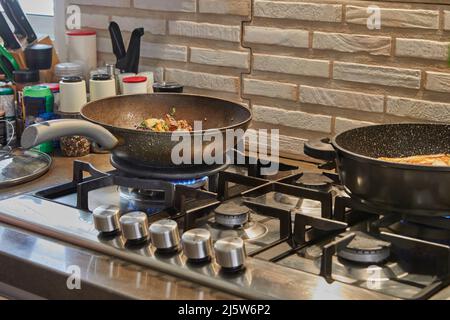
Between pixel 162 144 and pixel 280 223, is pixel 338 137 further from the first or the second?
pixel 162 144

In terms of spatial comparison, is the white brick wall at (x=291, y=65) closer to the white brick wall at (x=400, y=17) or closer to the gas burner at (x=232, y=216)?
the white brick wall at (x=400, y=17)

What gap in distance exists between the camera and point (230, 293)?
3.66 feet

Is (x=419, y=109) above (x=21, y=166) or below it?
above

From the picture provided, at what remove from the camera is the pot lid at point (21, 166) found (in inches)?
63.8

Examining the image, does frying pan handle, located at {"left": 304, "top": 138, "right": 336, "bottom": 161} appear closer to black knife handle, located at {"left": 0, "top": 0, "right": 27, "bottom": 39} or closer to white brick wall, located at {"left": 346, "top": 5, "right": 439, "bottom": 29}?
white brick wall, located at {"left": 346, "top": 5, "right": 439, "bottom": 29}

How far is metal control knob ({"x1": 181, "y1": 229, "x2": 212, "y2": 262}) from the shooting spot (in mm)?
1171

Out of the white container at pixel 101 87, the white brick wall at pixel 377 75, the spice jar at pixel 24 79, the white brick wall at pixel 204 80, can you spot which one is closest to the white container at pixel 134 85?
the white container at pixel 101 87

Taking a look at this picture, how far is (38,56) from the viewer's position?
2016mm

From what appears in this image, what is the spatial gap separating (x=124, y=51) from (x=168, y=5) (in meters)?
0.16

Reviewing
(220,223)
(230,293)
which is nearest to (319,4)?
(220,223)

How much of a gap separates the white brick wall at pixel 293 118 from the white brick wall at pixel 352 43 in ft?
0.53

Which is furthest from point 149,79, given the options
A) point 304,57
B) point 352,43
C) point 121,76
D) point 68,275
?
point 68,275

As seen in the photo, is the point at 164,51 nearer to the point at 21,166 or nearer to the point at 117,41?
the point at 117,41

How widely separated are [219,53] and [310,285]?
3.09ft
